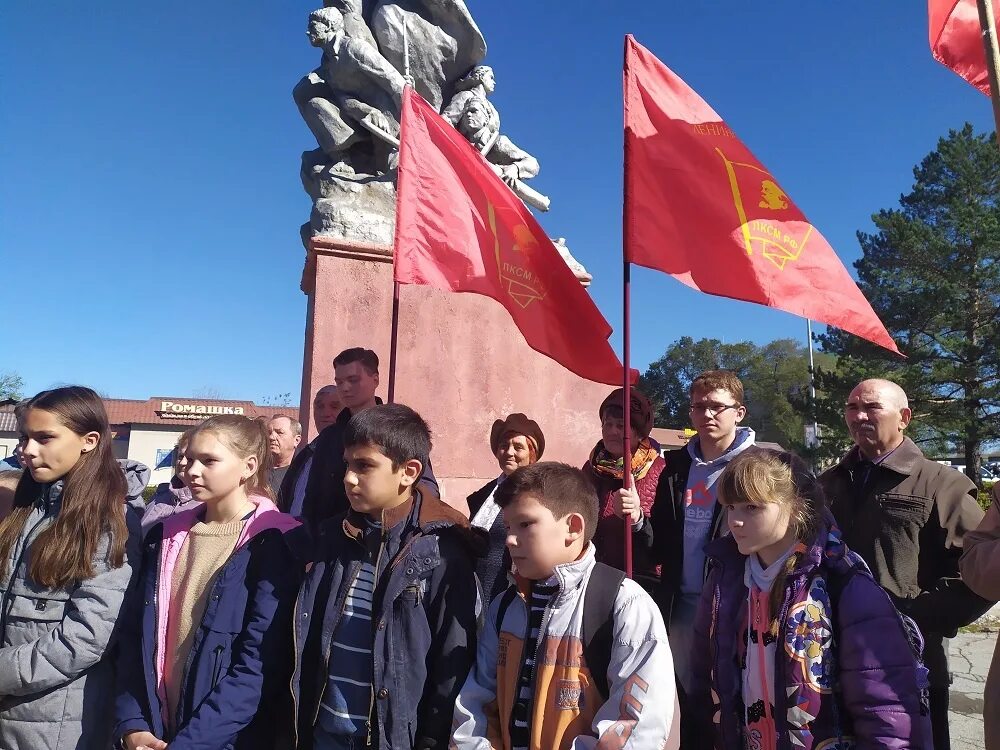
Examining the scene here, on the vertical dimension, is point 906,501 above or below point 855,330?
below

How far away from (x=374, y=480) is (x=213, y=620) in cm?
60

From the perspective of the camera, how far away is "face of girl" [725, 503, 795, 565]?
6.27 ft

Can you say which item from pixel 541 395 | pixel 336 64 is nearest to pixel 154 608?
pixel 541 395

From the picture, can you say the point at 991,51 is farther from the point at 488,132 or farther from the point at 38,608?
the point at 488,132

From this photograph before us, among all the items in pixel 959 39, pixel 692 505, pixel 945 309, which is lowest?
pixel 692 505

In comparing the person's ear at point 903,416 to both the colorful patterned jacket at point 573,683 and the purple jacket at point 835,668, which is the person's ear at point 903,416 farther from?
the colorful patterned jacket at point 573,683

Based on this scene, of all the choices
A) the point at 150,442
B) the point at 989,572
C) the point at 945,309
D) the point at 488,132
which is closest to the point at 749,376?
the point at 945,309

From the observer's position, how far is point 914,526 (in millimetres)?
2600

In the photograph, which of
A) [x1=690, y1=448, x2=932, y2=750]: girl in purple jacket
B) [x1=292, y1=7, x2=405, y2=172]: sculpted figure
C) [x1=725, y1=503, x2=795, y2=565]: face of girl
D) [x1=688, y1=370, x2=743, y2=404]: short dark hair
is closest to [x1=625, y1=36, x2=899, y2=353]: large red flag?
[x1=688, y1=370, x2=743, y2=404]: short dark hair

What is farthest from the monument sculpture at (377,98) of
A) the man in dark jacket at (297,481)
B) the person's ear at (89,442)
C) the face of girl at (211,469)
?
the face of girl at (211,469)

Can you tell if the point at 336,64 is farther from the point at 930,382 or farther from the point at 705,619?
the point at 930,382

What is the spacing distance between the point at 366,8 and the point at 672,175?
15.1 ft

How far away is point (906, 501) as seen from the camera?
262 cm

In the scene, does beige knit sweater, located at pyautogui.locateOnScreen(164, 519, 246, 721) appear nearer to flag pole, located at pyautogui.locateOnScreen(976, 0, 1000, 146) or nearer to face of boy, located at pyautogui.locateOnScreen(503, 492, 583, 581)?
face of boy, located at pyautogui.locateOnScreen(503, 492, 583, 581)
